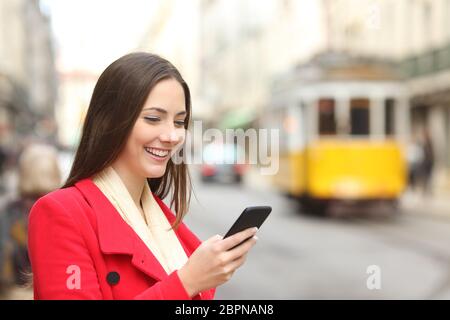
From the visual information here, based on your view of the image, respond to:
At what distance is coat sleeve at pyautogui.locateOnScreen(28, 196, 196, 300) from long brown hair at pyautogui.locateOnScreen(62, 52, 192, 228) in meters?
0.17

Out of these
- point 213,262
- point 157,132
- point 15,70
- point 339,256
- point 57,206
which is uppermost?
point 15,70

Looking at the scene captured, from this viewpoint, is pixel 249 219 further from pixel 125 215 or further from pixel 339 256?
pixel 339 256

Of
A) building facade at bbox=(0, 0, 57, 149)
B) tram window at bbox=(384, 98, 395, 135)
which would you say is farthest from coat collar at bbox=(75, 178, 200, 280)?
building facade at bbox=(0, 0, 57, 149)

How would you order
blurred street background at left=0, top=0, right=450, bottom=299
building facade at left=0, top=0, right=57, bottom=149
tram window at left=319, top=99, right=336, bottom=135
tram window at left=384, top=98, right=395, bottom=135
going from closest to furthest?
1. blurred street background at left=0, top=0, right=450, bottom=299
2. tram window at left=319, top=99, right=336, bottom=135
3. tram window at left=384, top=98, right=395, bottom=135
4. building facade at left=0, top=0, right=57, bottom=149

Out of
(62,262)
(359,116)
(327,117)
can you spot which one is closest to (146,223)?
(62,262)

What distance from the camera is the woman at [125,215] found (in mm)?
1508

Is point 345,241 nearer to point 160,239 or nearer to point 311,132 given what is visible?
point 311,132

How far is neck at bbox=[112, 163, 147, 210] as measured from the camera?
1.77m

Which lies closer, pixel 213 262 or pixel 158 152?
pixel 213 262

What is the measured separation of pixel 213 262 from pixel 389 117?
49.1 feet

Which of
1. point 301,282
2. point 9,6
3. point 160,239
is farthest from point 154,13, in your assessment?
point 160,239

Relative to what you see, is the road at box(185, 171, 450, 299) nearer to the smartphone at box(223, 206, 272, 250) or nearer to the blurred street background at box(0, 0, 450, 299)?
the blurred street background at box(0, 0, 450, 299)

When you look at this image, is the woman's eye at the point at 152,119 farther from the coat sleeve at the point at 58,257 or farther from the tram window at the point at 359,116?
the tram window at the point at 359,116

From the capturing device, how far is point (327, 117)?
15.7 meters
